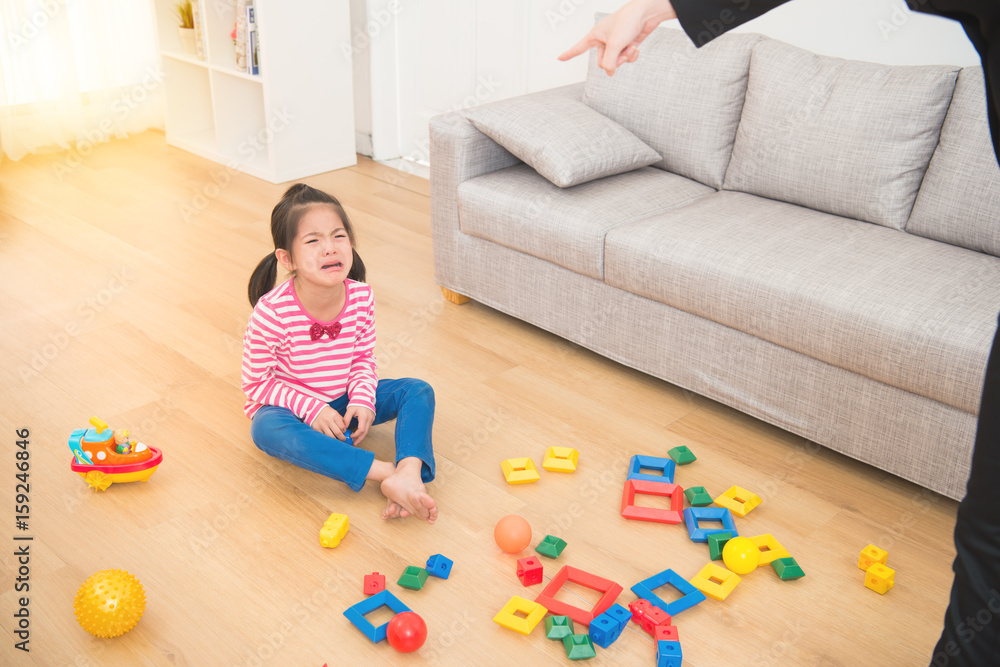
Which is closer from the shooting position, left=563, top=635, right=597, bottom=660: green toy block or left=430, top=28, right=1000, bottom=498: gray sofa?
left=563, top=635, right=597, bottom=660: green toy block

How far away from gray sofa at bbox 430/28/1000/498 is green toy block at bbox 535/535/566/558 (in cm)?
64

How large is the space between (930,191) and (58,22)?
3588 millimetres

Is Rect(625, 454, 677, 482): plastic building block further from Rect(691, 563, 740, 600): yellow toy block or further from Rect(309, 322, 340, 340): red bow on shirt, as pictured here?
Rect(309, 322, 340, 340): red bow on shirt

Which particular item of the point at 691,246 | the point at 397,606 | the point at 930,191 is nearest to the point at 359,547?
the point at 397,606

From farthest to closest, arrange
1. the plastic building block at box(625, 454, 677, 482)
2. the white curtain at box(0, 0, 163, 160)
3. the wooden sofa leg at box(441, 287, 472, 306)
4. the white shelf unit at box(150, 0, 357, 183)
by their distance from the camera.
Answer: the white curtain at box(0, 0, 163, 160)
the white shelf unit at box(150, 0, 357, 183)
the wooden sofa leg at box(441, 287, 472, 306)
the plastic building block at box(625, 454, 677, 482)

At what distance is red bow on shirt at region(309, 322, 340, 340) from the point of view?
1837 millimetres

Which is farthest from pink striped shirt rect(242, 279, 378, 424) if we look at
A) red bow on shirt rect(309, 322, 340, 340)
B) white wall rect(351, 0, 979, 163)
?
white wall rect(351, 0, 979, 163)

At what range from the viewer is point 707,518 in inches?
68.7

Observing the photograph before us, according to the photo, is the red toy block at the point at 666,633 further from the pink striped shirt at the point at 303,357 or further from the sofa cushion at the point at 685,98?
the sofa cushion at the point at 685,98

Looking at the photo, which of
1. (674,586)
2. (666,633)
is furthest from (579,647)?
(674,586)

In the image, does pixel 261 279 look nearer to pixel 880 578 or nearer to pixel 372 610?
pixel 372 610

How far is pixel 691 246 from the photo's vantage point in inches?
80.5

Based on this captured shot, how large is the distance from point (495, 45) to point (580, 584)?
2.36 metres

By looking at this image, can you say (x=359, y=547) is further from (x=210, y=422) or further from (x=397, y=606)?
(x=210, y=422)
